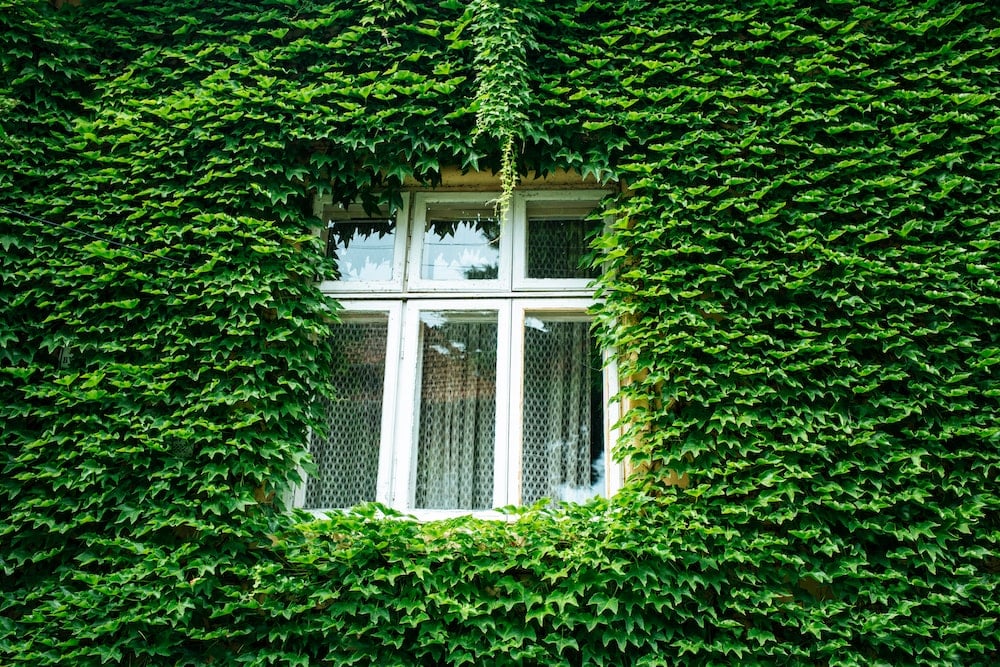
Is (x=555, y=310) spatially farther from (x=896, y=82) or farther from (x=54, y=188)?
(x=54, y=188)

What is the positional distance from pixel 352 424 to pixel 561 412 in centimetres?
120

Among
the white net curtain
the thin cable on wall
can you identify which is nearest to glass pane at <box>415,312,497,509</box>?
the white net curtain

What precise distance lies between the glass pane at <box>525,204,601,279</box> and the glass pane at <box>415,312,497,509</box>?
0.45 m

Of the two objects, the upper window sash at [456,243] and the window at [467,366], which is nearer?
the window at [467,366]

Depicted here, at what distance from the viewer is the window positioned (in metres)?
3.79

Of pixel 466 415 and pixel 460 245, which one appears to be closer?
pixel 466 415

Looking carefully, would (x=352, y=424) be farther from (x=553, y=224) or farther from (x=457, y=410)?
(x=553, y=224)

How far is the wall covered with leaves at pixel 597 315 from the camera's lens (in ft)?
10.4

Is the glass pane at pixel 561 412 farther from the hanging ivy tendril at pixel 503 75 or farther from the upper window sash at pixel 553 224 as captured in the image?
the hanging ivy tendril at pixel 503 75

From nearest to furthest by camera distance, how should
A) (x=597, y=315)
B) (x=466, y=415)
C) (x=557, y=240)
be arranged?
1. (x=597, y=315)
2. (x=466, y=415)
3. (x=557, y=240)

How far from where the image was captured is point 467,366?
4000 millimetres

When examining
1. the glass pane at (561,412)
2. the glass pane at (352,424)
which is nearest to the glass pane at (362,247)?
the glass pane at (352,424)

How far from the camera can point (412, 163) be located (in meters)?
4.06

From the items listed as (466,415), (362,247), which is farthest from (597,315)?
(362,247)
